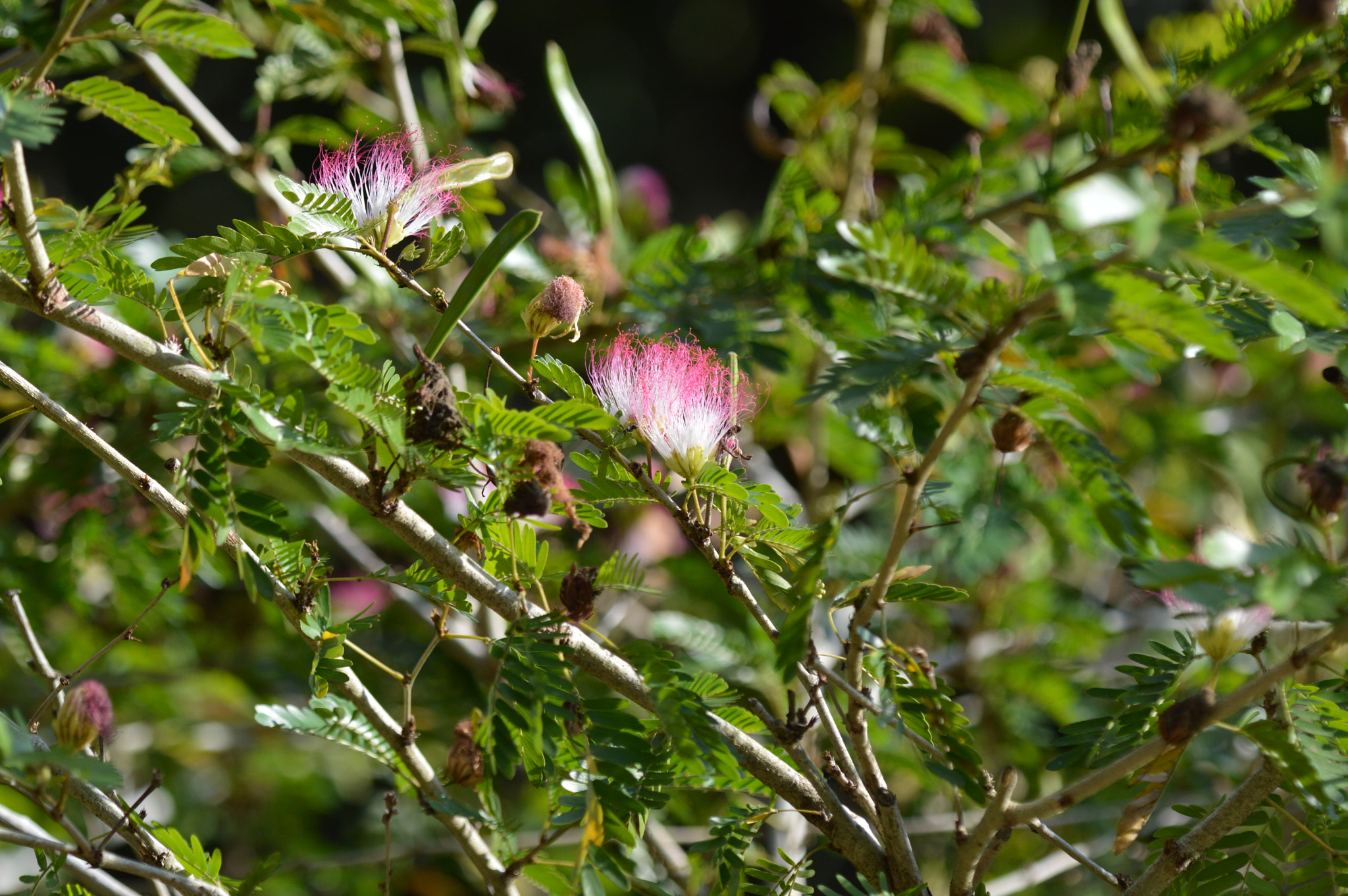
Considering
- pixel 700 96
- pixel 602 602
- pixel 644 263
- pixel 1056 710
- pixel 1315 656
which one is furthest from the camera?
pixel 700 96

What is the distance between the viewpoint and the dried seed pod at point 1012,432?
31.4 inches

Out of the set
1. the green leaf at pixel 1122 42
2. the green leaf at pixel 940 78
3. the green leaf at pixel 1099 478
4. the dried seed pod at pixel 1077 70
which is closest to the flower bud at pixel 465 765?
the green leaf at pixel 1099 478

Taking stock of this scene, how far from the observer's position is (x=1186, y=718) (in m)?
0.61

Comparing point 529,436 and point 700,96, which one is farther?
point 700,96

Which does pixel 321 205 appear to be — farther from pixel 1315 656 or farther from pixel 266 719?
pixel 1315 656

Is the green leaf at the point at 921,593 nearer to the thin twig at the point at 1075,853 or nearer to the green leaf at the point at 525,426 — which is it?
the thin twig at the point at 1075,853

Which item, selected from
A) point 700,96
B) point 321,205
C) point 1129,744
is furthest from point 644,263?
point 700,96

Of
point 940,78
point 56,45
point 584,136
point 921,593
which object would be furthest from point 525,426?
point 940,78

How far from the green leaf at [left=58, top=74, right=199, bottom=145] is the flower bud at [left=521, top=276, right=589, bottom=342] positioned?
0.40 m

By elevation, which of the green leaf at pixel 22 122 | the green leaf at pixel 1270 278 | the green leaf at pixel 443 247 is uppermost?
the green leaf at pixel 1270 278

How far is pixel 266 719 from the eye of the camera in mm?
788

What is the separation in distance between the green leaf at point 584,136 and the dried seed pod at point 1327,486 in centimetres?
107

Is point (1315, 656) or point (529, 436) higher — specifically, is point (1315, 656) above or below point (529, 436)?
above

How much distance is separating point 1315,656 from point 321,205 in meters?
0.82
